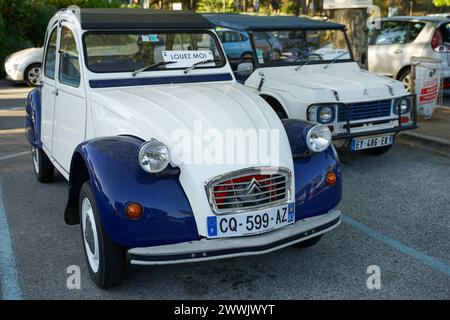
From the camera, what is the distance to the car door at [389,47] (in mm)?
11352

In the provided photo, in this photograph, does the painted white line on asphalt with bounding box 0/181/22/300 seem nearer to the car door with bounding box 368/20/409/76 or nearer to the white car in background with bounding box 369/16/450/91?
the white car in background with bounding box 369/16/450/91

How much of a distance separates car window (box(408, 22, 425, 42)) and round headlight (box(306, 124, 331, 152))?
815 centimetres

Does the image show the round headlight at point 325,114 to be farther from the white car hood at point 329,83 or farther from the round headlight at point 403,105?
the round headlight at point 403,105

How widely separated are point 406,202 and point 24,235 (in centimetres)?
380

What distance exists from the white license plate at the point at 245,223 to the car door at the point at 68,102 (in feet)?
5.72

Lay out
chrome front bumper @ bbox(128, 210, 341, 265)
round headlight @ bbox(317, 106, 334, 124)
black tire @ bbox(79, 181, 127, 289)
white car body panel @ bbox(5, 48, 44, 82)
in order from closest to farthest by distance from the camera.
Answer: chrome front bumper @ bbox(128, 210, 341, 265) → black tire @ bbox(79, 181, 127, 289) → round headlight @ bbox(317, 106, 334, 124) → white car body panel @ bbox(5, 48, 44, 82)

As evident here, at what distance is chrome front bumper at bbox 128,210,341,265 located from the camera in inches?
133

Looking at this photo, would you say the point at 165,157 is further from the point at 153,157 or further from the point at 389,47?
the point at 389,47

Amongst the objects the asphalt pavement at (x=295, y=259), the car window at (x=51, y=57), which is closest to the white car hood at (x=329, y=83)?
the asphalt pavement at (x=295, y=259)

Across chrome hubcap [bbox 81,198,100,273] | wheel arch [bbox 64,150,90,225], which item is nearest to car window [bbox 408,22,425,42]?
wheel arch [bbox 64,150,90,225]

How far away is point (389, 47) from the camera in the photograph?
1154 cm

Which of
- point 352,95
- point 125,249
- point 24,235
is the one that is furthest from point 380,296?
point 352,95

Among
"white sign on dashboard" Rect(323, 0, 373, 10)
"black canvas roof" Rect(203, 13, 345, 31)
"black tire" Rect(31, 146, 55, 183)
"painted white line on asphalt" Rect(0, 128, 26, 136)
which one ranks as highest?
"white sign on dashboard" Rect(323, 0, 373, 10)

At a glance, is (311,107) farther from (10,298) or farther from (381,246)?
(10,298)
